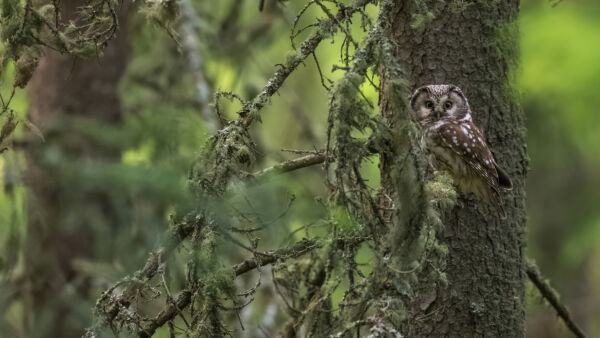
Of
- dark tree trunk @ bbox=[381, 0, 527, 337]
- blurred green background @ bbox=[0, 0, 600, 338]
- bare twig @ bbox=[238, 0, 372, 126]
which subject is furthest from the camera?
dark tree trunk @ bbox=[381, 0, 527, 337]

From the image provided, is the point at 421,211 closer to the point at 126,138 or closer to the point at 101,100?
the point at 126,138

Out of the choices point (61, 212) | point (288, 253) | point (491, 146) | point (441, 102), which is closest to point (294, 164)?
point (288, 253)

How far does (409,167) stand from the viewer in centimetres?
237

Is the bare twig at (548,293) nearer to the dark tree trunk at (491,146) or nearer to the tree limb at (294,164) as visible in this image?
the dark tree trunk at (491,146)

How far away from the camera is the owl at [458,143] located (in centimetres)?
358

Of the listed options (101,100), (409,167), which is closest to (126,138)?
(409,167)

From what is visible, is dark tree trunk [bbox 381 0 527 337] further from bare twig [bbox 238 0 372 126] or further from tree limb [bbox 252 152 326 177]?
bare twig [bbox 238 0 372 126]

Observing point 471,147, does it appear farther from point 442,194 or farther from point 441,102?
point 442,194

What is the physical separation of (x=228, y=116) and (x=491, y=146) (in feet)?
4.52

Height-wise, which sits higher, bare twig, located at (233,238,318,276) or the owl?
the owl

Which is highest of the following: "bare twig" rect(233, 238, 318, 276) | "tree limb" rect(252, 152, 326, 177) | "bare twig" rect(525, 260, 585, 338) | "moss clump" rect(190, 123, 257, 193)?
"tree limb" rect(252, 152, 326, 177)

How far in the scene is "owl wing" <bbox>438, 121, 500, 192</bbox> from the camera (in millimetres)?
3629

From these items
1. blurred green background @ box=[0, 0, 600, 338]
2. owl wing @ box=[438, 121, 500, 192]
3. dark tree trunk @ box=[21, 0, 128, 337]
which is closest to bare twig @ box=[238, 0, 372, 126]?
blurred green background @ box=[0, 0, 600, 338]

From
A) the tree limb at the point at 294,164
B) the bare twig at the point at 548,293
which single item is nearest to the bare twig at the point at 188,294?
the tree limb at the point at 294,164
